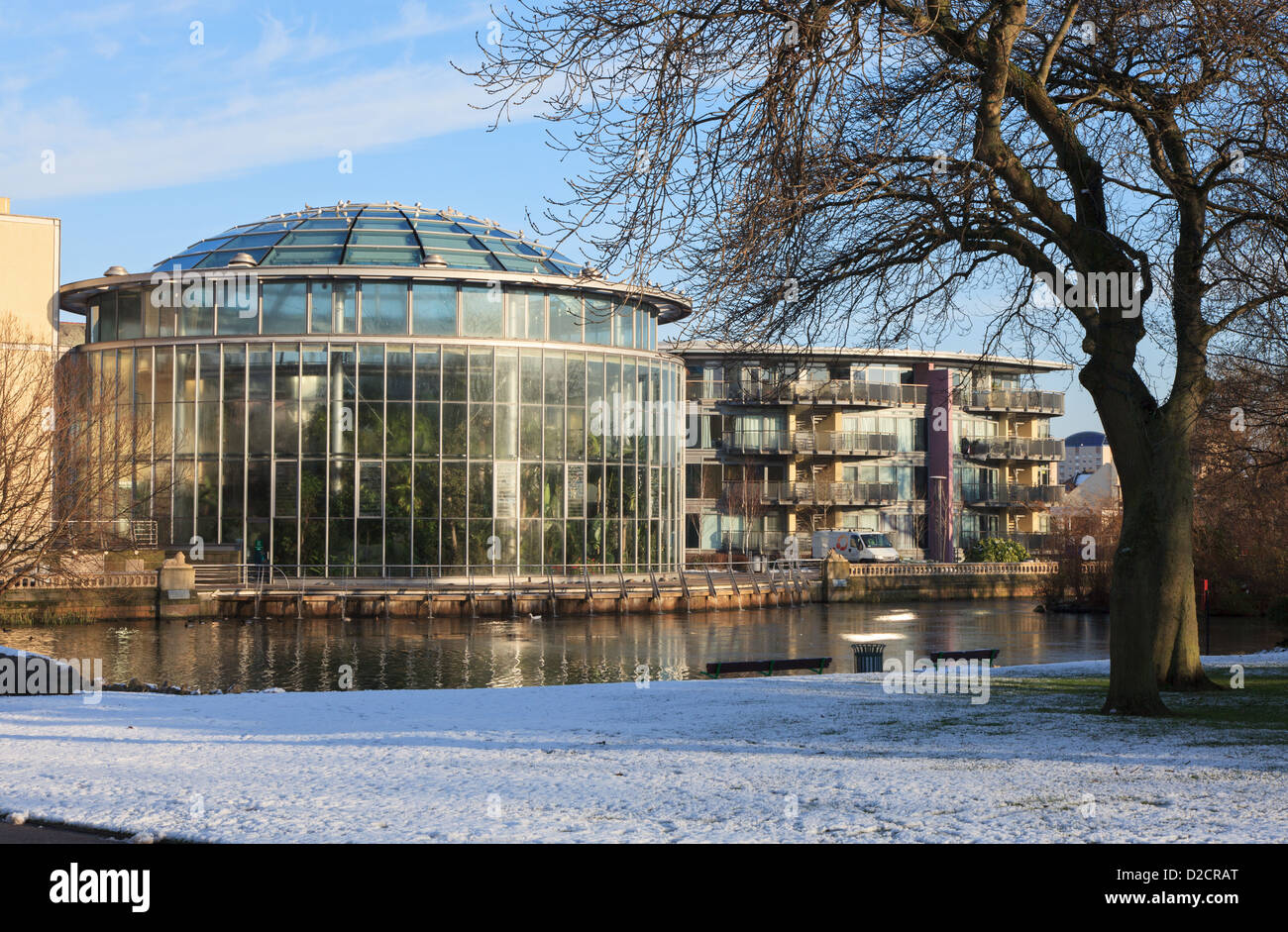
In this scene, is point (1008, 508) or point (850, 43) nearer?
point (850, 43)

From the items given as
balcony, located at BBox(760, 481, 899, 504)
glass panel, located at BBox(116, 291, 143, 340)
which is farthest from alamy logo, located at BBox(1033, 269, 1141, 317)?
balcony, located at BBox(760, 481, 899, 504)

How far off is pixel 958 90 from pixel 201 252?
135 feet

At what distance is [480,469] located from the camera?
152ft

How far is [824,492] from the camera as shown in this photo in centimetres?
6988

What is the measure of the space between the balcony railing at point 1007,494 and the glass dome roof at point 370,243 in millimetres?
32414

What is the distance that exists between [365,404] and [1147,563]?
36094mm

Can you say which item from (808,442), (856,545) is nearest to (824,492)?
(808,442)

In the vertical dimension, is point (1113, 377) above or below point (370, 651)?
above

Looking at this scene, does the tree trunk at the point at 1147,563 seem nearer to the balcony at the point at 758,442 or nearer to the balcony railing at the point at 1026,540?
the balcony at the point at 758,442

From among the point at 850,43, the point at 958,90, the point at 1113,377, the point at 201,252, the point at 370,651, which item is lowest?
the point at 370,651

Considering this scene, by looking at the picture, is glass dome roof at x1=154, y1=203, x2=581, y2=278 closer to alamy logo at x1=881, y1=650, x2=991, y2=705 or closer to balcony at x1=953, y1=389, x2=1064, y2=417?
alamy logo at x1=881, y1=650, x2=991, y2=705
